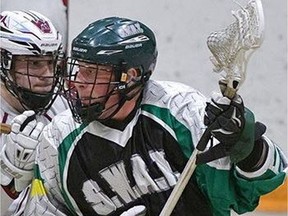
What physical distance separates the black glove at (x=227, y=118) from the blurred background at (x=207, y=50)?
3.30 ft

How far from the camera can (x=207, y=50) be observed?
303 centimetres

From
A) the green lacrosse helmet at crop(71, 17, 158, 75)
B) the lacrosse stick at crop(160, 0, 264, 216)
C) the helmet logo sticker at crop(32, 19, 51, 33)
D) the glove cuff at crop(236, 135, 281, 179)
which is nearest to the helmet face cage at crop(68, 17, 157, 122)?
the green lacrosse helmet at crop(71, 17, 158, 75)

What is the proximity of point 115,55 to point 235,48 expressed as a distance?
283 mm

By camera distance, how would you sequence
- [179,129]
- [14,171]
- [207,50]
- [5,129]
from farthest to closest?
[207,50] < [5,129] < [14,171] < [179,129]

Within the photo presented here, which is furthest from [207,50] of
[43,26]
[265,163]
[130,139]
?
[265,163]

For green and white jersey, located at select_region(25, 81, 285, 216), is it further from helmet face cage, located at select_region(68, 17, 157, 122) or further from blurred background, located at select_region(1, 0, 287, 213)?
blurred background, located at select_region(1, 0, 287, 213)

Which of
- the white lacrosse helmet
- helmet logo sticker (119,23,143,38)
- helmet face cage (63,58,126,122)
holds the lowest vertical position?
the white lacrosse helmet

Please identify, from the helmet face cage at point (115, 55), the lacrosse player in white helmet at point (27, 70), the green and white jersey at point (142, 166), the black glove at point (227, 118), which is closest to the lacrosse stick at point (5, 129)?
the lacrosse player in white helmet at point (27, 70)

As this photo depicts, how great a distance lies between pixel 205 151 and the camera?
2008mm

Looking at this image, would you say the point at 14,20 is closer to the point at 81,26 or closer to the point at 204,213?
the point at 81,26

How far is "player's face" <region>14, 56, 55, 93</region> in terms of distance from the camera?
261 cm

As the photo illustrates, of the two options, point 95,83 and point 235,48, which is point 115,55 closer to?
point 95,83

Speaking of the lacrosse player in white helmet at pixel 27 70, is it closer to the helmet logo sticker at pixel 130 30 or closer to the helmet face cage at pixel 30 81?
the helmet face cage at pixel 30 81

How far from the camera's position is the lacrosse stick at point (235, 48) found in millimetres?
1883
